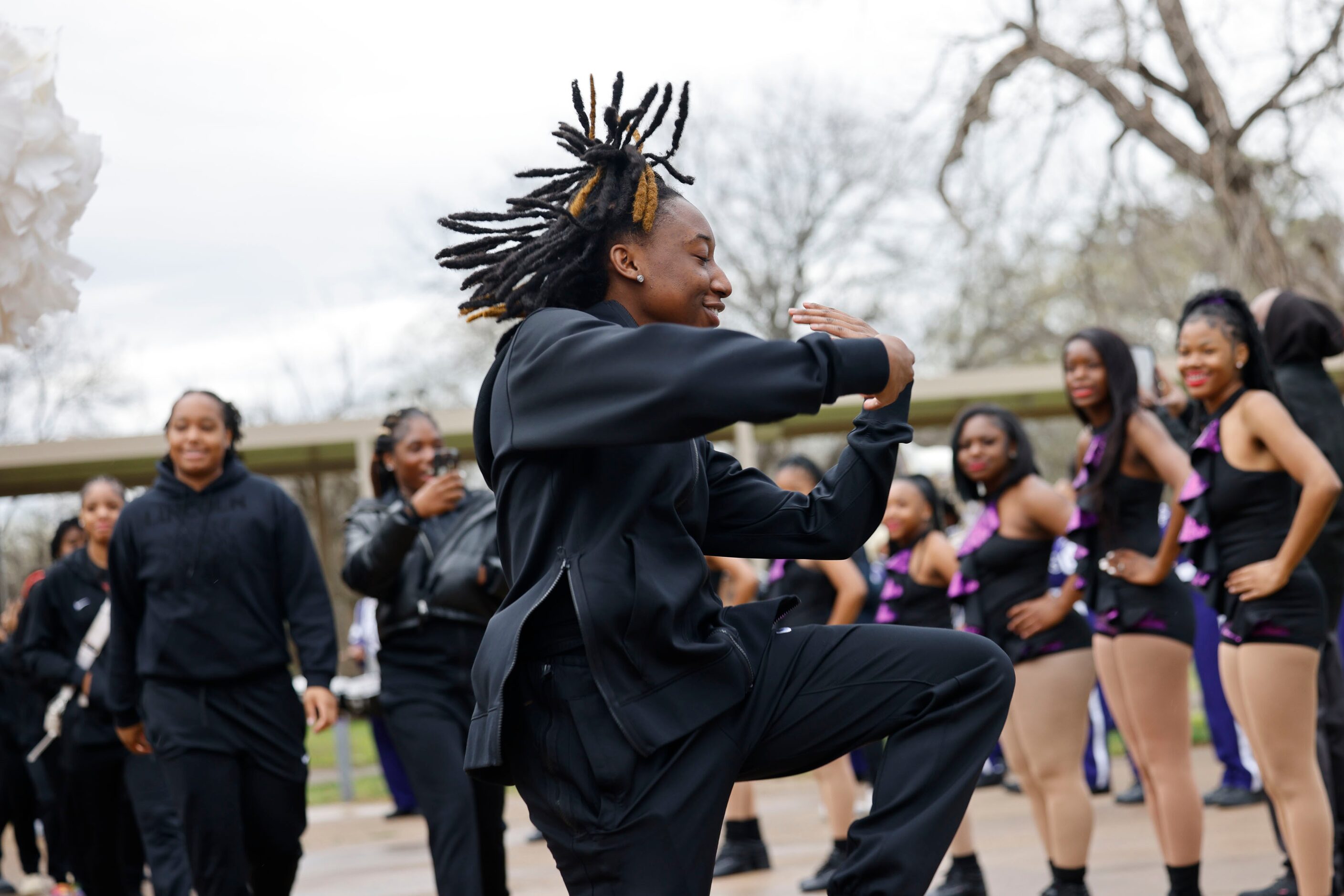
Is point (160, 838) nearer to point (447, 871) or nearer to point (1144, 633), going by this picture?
point (447, 871)

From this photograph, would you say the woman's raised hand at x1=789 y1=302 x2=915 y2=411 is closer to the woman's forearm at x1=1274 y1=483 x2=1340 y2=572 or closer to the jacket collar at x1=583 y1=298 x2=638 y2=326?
the jacket collar at x1=583 y1=298 x2=638 y2=326

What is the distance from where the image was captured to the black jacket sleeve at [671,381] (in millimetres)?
2570

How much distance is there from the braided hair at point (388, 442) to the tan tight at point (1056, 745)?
2828 mm

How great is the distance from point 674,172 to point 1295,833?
3261 millimetres

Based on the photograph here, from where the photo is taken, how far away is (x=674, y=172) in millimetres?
3227

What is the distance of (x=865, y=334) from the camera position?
2.87 meters

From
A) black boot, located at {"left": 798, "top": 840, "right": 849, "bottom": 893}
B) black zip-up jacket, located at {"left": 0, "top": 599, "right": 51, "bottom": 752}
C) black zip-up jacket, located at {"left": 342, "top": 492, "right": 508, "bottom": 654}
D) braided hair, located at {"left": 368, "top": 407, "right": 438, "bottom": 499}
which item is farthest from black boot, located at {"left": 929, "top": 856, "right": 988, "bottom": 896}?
black zip-up jacket, located at {"left": 0, "top": 599, "right": 51, "bottom": 752}

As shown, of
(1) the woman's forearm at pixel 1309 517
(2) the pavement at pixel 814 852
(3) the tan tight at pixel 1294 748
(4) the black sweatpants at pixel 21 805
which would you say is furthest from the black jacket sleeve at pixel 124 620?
(4) the black sweatpants at pixel 21 805

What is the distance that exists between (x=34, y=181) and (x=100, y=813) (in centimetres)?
576

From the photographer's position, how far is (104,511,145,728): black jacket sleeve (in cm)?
559

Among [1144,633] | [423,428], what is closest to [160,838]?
[423,428]

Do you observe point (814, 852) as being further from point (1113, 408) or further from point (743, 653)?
point (743, 653)

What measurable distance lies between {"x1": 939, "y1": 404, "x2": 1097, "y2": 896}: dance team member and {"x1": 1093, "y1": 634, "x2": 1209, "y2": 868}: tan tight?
263 millimetres

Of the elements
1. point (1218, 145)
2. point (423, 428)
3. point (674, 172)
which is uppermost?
point (1218, 145)
